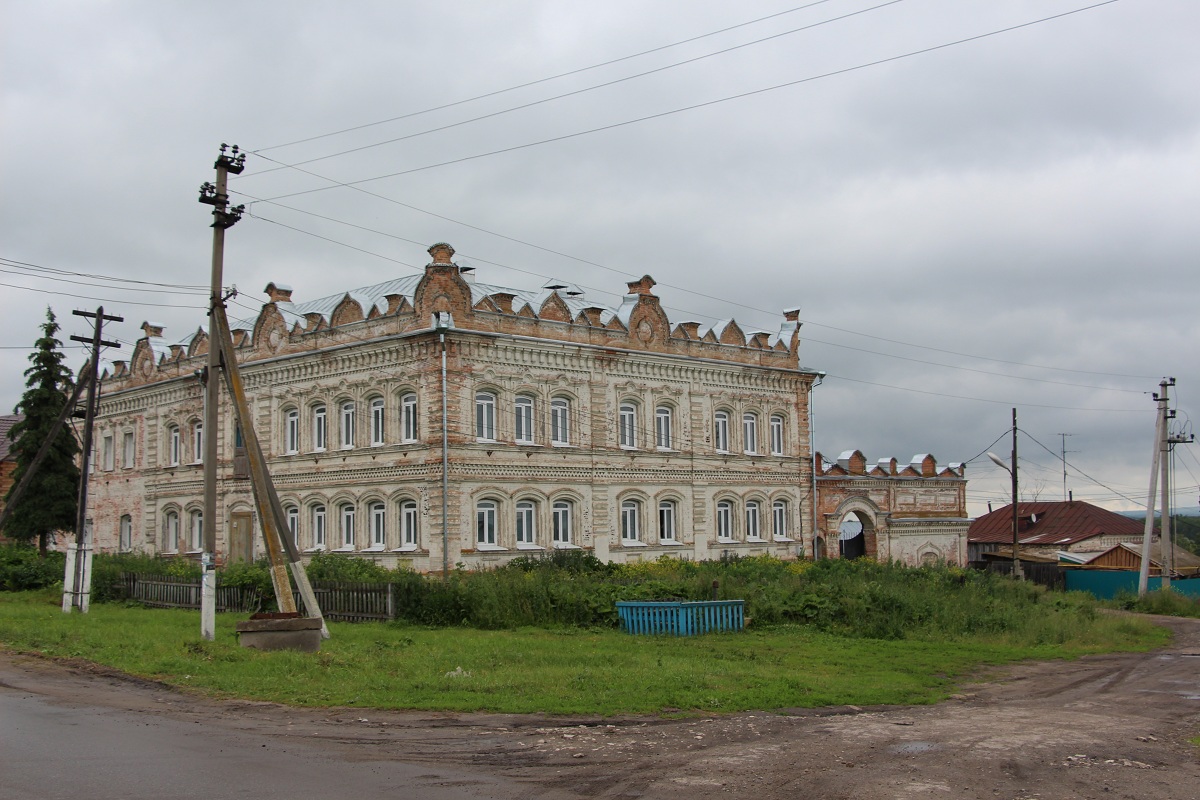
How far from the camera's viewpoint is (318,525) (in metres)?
32.8

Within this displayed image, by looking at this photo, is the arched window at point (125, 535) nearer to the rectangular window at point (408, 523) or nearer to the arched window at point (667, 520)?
the rectangular window at point (408, 523)

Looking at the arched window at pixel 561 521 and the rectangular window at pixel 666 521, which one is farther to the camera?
the rectangular window at pixel 666 521

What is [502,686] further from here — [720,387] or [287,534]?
[720,387]

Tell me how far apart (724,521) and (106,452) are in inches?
979

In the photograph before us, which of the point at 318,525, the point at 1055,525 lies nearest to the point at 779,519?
the point at 318,525

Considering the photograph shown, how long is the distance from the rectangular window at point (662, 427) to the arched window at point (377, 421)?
28.6 feet

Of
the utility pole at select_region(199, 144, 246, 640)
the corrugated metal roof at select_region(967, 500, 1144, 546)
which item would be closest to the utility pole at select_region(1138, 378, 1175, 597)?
the corrugated metal roof at select_region(967, 500, 1144, 546)

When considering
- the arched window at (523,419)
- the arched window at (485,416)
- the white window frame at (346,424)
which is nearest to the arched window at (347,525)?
the white window frame at (346,424)

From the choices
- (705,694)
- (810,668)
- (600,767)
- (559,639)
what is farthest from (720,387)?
(600,767)

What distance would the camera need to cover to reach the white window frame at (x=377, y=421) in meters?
31.1

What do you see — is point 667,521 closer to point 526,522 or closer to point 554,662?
point 526,522

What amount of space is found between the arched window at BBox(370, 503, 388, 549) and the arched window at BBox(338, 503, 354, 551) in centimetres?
105

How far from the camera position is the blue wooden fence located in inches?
824

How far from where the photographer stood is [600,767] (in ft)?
32.0
